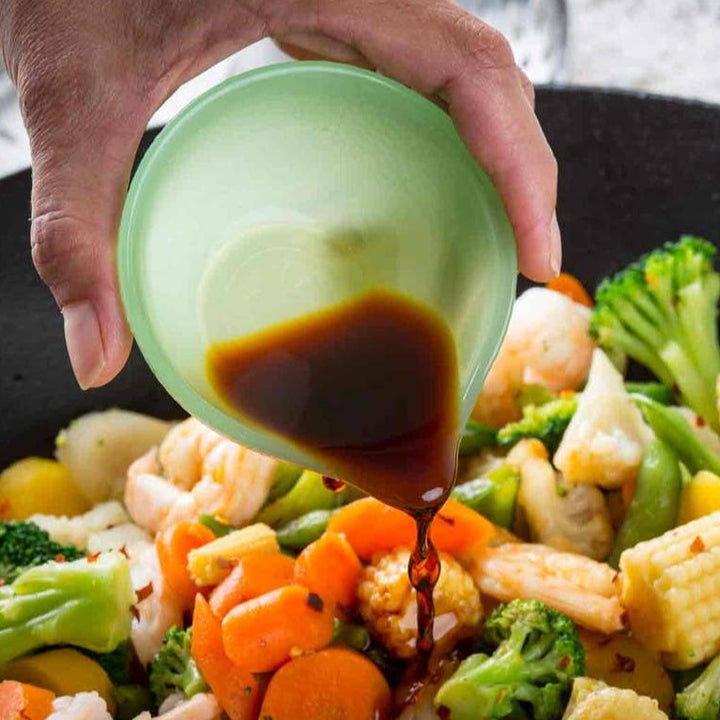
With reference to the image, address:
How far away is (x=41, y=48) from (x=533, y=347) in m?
1.47

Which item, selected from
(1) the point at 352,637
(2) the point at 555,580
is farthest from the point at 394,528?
(2) the point at 555,580

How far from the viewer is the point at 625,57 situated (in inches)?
181

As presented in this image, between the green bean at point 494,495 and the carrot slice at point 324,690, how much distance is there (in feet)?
1.49

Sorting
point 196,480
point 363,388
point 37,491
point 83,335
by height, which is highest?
point 83,335

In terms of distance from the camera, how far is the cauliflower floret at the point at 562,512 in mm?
2486

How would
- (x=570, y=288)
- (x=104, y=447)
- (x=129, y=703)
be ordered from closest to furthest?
(x=129, y=703) < (x=104, y=447) < (x=570, y=288)

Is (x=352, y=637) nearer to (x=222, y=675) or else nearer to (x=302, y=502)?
(x=222, y=675)

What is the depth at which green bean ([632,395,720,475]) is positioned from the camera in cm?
259

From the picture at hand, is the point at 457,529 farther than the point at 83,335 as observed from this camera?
Yes

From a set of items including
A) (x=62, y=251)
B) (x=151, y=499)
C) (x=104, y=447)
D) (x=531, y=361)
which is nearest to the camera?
(x=62, y=251)

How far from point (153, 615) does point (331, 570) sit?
0.40 metres

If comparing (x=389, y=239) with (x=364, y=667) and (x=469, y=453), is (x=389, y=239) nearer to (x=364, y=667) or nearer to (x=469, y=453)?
(x=364, y=667)

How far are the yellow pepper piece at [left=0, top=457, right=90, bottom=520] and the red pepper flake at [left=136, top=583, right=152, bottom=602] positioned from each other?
59cm

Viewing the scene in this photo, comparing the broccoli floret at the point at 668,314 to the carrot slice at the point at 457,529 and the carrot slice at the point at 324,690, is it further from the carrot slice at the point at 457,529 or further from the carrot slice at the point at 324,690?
the carrot slice at the point at 324,690
